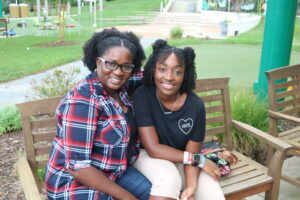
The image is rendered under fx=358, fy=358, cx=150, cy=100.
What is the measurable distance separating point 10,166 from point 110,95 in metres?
2.04

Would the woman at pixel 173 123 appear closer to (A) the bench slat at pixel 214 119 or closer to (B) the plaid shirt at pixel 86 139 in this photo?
(B) the plaid shirt at pixel 86 139

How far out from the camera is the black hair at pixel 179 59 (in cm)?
244

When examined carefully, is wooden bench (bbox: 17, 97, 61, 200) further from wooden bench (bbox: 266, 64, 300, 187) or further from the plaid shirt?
wooden bench (bbox: 266, 64, 300, 187)

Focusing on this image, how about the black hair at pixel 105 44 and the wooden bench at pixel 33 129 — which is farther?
the wooden bench at pixel 33 129

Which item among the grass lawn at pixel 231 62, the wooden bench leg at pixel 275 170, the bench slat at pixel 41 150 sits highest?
the bench slat at pixel 41 150

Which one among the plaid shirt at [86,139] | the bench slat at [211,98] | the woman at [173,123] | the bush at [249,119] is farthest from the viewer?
the bush at [249,119]

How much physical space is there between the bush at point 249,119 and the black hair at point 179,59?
5.55 ft

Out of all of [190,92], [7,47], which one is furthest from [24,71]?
[190,92]

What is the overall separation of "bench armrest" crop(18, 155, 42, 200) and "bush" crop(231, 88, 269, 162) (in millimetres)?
2412

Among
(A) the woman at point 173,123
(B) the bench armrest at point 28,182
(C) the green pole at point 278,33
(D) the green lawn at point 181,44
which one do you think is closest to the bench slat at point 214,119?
(A) the woman at point 173,123

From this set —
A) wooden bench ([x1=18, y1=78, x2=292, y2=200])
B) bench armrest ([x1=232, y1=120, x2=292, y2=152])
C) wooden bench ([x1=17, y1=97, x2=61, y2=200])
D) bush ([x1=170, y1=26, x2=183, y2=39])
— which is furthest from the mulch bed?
bush ([x1=170, y1=26, x2=183, y2=39])

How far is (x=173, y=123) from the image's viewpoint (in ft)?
8.00

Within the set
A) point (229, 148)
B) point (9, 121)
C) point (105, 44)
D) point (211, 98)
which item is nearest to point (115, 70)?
point (105, 44)

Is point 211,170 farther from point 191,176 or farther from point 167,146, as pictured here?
point 167,146
